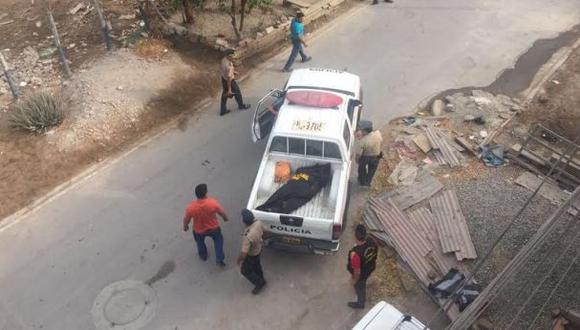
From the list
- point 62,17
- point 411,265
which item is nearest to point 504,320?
point 411,265

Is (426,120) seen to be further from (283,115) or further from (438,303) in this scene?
(438,303)

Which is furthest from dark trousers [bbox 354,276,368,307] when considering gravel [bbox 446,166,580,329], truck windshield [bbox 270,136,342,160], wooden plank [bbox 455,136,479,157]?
wooden plank [bbox 455,136,479,157]

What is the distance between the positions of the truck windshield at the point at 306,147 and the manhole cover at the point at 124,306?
3.54 metres

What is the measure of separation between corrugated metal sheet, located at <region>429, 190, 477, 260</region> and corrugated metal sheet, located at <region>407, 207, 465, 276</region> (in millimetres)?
95

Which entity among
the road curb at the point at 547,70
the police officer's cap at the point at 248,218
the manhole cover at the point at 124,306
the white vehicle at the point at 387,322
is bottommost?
the manhole cover at the point at 124,306

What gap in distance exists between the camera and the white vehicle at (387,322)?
6961mm

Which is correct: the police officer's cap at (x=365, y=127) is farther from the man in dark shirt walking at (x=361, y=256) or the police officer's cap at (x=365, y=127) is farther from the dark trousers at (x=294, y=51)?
the dark trousers at (x=294, y=51)

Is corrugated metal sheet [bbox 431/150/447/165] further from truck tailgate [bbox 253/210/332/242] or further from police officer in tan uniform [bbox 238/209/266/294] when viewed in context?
police officer in tan uniform [bbox 238/209/266/294]

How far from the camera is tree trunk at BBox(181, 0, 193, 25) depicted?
1476cm

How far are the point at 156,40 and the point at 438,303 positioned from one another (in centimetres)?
1077

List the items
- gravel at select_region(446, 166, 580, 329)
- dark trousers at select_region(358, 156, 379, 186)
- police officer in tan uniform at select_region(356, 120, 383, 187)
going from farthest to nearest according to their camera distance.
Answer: dark trousers at select_region(358, 156, 379, 186) → police officer in tan uniform at select_region(356, 120, 383, 187) → gravel at select_region(446, 166, 580, 329)

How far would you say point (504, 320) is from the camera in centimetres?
782

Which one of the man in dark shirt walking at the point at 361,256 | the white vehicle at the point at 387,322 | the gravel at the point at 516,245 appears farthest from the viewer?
the gravel at the point at 516,245

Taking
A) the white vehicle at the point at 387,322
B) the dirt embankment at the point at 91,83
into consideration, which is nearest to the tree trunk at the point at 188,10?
the dirt embankment at the point at 91,83
